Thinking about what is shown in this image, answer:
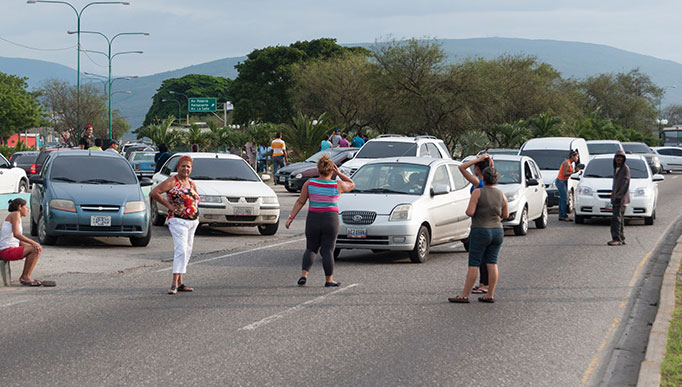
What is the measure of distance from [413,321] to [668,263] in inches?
264

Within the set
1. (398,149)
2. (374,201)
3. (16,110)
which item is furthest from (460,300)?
(16,110)

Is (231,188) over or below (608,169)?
below

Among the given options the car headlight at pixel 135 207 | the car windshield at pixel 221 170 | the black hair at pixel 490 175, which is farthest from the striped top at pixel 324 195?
the car windshield at pixel 221 170

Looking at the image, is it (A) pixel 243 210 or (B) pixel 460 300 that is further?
(A) pixel 243 210

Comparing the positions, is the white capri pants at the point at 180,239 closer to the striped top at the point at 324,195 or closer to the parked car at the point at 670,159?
the striped top at the point at 324,195

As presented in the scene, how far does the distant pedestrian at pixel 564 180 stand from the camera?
23.5 meters

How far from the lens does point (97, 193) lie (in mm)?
15930

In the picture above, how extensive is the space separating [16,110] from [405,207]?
74.3 meters

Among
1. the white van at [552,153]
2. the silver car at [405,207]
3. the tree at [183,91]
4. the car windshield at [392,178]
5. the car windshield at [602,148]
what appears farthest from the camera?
the tree at [183,91]

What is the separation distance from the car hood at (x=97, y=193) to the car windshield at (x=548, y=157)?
48.8 ft

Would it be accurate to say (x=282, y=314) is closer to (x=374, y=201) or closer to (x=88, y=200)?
(x=374, y=201)

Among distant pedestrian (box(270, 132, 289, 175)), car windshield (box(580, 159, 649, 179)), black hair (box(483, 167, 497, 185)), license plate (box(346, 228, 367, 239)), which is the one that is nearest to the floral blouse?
black hair (box(483, 167, 497, 185))

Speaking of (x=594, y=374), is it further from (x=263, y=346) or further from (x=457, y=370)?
(x=263, y=346)

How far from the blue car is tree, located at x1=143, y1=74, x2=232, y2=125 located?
468 ft
